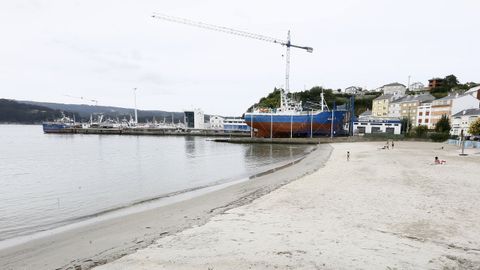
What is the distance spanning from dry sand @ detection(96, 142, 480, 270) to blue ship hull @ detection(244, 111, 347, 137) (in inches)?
2088

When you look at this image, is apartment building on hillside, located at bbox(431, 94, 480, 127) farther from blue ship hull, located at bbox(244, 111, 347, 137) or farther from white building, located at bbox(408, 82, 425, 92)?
white building, located at bbox(408, 82, 425, 92)

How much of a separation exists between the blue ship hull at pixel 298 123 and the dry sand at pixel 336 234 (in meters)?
53.0

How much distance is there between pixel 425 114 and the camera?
72.9 metres

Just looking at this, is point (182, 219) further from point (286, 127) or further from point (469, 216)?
point (286, 127)

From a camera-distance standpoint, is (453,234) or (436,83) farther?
(436,83)

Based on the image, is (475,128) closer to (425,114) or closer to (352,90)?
(425,114)

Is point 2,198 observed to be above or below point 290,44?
below

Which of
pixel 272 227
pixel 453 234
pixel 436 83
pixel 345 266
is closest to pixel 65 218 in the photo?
pixel 272 227

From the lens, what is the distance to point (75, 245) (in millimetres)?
7848

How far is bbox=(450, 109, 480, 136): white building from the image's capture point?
52875 millimetres

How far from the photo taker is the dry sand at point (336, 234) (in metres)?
5.59

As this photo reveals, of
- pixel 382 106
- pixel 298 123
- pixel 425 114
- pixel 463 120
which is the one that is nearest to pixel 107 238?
pixel 298 123

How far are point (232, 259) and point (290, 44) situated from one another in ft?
276

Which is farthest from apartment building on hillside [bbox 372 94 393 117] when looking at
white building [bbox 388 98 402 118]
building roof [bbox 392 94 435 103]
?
building roof [bbox 392 94 435 103]
